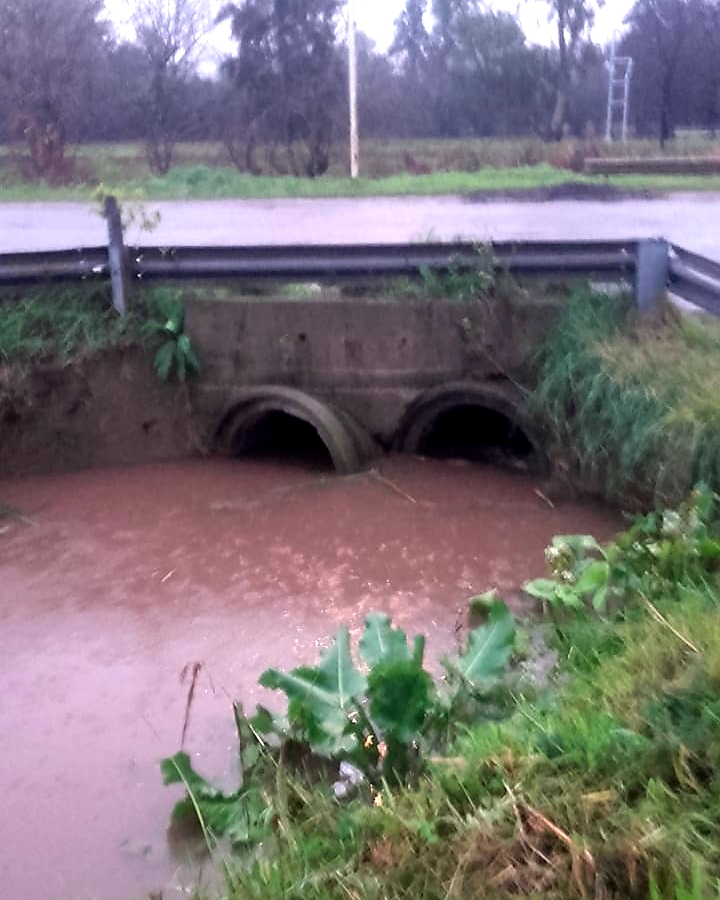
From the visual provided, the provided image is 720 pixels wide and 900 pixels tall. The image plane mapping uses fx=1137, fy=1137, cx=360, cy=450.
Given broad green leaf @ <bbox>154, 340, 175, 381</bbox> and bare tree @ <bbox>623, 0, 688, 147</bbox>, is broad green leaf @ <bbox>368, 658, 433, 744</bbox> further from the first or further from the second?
bare tree @ <bbox>623, 0, 688, 147</bbox>

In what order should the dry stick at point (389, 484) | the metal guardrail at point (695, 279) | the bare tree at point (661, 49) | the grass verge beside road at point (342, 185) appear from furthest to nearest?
the bare tree at point (661, 49) → the grass verge beside road at point (342, 185) → the dry stick at point (389, 484) → the metal guardrail at point (695, 279)

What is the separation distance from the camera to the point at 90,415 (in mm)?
8039

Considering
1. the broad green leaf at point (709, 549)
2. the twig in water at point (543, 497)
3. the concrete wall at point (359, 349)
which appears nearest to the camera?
the broad green leaf at point (709, 549)

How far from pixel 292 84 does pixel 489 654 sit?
75.4 ft

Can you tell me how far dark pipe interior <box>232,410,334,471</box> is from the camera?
27.0 feet

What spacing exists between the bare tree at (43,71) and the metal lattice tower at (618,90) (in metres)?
12.0

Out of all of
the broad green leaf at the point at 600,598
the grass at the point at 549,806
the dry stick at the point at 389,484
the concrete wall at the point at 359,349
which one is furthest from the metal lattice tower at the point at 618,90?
the grass at the point at 549,806

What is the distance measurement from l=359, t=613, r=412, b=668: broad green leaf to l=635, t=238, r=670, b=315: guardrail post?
4018mm

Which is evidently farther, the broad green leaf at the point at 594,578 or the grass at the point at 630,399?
the grass at the point at 630,399

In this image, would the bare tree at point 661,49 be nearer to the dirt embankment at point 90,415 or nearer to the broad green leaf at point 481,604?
the dirt embankment at point 90,415

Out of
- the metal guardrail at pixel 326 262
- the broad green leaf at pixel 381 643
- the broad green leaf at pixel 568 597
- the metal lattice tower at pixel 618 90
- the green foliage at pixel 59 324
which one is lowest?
the broad green leaf at pixel 568 597

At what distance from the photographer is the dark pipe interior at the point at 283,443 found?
8.22 meters

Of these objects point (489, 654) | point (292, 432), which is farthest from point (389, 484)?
point (489, 654)

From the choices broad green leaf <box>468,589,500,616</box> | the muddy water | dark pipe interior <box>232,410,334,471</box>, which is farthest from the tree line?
broad green leaf <box>468,589,500,616</box>
